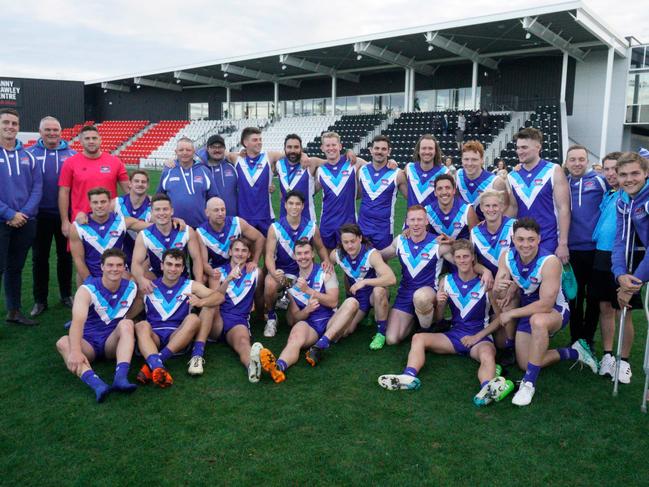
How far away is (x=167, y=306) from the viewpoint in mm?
4266

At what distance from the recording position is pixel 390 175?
5.36 m

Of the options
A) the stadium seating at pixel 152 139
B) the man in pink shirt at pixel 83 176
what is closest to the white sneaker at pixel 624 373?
the man in pink shirt at pixel 83 176

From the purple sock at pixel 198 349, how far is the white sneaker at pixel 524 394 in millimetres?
2352

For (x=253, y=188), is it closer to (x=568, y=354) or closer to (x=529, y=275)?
(x=529, y=275)

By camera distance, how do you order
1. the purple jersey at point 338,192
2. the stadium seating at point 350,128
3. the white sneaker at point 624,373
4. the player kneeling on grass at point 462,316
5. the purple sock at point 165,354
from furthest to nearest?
the stadium seating at point 350,128 < the purple jersey at point 338,192 < the player kneeling on grass at point 462,316 < the purple sock at point 165,354 < the white sneaker at point 624,373

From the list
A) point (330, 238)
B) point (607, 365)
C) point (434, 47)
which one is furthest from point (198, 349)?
point (434, 47)

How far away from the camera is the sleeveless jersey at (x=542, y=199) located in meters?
4.40

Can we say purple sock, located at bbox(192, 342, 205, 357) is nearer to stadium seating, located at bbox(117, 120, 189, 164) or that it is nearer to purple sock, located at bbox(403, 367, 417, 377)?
purple sock, located at bbox(403, 367, 417, 377)

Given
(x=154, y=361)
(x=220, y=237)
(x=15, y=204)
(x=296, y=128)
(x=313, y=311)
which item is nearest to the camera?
(x=154, y=361)

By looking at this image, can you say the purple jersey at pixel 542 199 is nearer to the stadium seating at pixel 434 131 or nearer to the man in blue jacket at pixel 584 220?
the man in blue jacket at pixel 584 220

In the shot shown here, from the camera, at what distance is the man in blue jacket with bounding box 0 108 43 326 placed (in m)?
4.82

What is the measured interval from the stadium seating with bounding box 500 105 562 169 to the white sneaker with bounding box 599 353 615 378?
14.4 meters

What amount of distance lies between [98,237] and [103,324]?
1042mm

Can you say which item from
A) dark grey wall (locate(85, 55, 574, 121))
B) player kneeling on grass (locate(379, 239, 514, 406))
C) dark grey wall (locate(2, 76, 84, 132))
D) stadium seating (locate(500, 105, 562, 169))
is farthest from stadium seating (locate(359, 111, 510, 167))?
dark grey wall (locate(2, 76, 84, 132))
